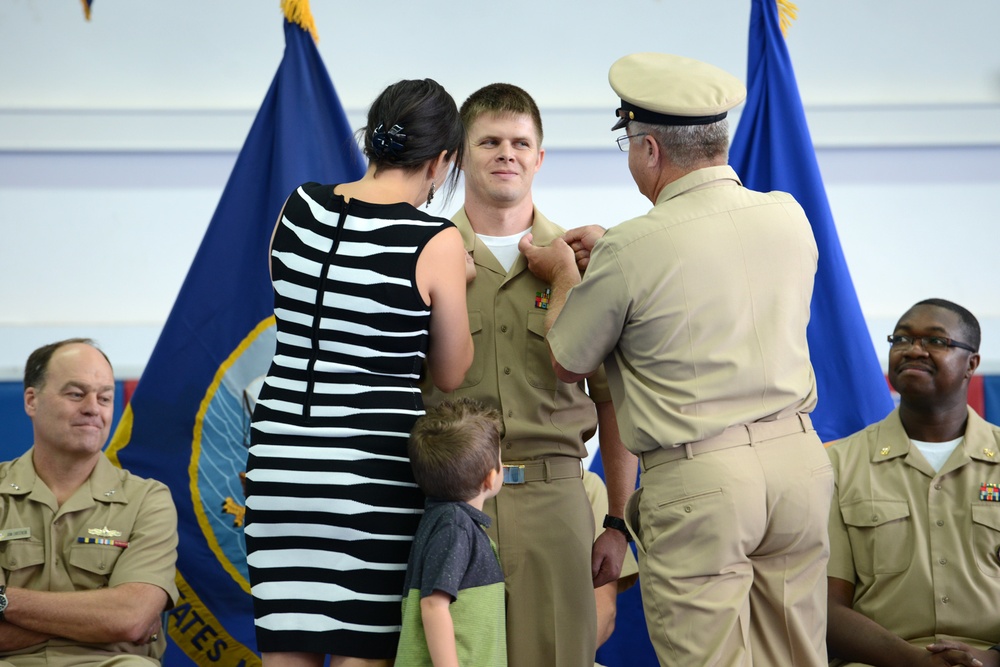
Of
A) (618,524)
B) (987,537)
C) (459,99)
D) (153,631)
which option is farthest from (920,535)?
(459,99)

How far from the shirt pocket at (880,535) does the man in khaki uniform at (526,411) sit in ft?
2.49

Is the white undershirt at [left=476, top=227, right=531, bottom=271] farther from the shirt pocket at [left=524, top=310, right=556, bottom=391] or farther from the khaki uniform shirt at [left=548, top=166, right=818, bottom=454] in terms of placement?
the khaki uniform shirt at [left=548, top=166, right=818, bottom=454]

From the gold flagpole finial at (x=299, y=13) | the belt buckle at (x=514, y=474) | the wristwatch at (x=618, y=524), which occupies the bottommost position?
the wristwatch at (x=618, y=524)

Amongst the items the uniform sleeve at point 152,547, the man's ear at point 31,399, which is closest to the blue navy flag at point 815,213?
the uniform sleeve at point 152,547

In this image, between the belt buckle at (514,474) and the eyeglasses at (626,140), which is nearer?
the eyeglasses at (626,140)

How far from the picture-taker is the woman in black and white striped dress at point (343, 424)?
5.60 feet

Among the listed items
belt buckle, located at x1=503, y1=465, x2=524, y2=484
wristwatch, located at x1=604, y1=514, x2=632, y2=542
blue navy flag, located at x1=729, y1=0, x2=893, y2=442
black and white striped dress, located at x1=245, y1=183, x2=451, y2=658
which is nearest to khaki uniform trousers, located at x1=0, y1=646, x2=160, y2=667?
black and white striped dress, located at x1=245, y1=183, x2=451, y2=658

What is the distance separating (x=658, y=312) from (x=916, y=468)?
1.28m

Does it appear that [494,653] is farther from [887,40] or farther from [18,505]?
[887,40]

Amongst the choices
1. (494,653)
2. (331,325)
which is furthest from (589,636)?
(331,325)

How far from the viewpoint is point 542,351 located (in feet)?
7.43

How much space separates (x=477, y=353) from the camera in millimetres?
2277

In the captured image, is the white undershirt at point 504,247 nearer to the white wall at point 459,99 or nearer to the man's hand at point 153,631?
the man's hand at point 153,631

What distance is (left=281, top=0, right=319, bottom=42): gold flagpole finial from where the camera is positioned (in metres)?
3.13
